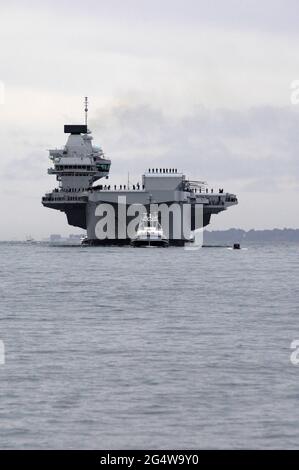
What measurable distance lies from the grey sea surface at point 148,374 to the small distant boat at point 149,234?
398 ft

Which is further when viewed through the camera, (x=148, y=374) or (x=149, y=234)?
→ (x=149, y=234)

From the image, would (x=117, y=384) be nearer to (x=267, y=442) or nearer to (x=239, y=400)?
(x=239, y=400)

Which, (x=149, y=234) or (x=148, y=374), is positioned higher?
(x=149, y=234)

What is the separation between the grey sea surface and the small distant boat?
398 ft

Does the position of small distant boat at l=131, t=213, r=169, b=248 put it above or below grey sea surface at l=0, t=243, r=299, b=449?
above

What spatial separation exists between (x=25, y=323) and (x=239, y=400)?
2241 centimetres

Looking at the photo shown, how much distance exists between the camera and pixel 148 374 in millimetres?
34469

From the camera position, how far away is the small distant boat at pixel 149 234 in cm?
18800

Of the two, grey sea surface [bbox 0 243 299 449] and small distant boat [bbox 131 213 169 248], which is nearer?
grey sea surface [bbox 0 243 299 449]

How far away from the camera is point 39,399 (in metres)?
30.0

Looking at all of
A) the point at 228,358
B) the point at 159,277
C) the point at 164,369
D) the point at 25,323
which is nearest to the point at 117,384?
the point at 164,369

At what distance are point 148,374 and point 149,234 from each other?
504 feet

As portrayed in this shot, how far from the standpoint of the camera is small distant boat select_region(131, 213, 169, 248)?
188m

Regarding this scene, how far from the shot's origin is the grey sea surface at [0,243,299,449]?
26250 mm
